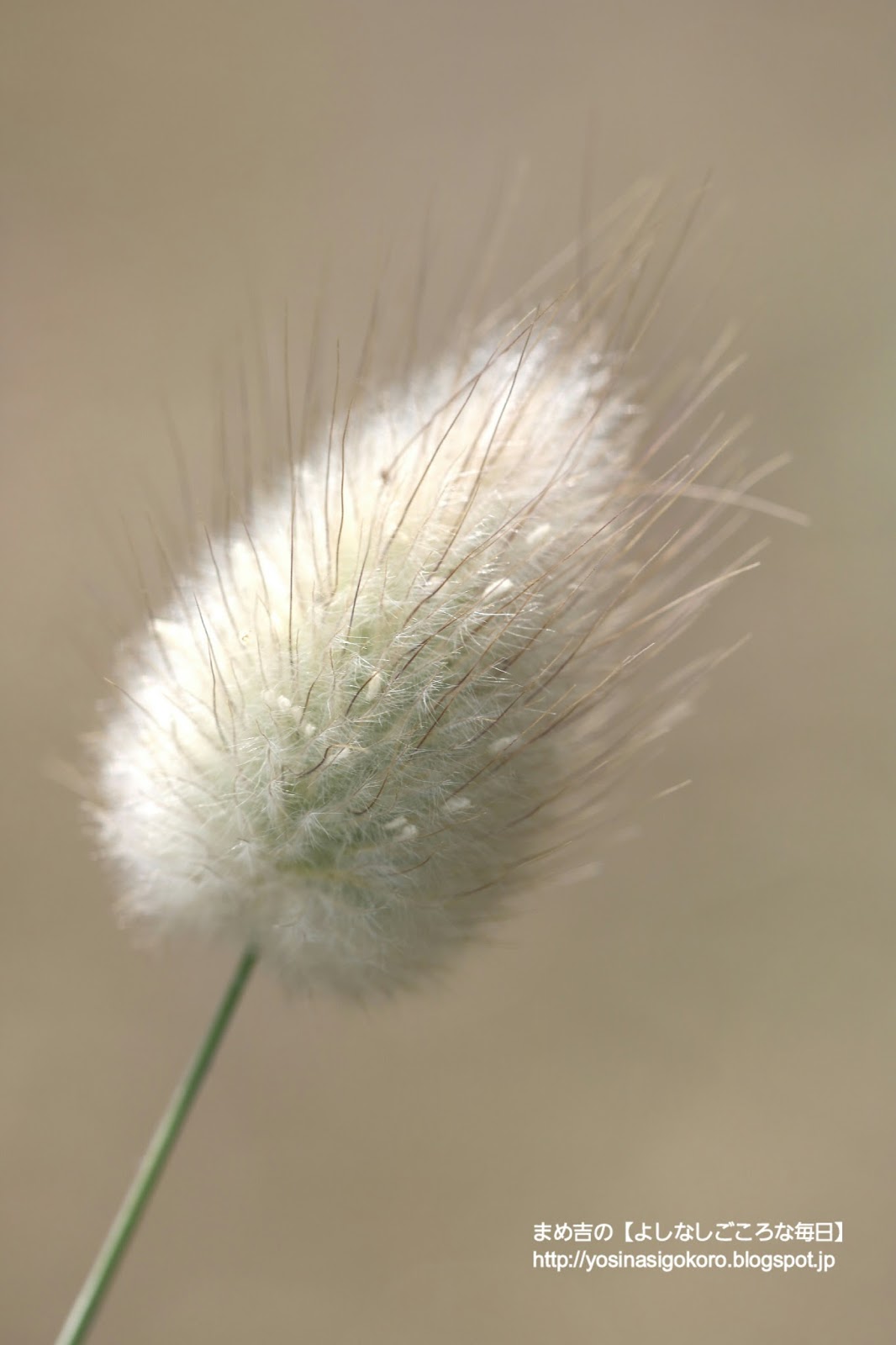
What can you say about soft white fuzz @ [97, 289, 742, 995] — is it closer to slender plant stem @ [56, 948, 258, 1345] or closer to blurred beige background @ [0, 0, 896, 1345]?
slender plant stem @ [56, 948, 258, 1345]

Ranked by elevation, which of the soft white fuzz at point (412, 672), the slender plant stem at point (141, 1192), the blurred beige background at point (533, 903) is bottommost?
the slender plant stem at point (141, 1192)

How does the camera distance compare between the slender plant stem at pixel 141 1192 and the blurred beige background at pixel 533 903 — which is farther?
the blurred beige background at pixel 533 903

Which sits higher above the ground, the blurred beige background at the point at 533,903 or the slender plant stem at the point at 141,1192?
the blurred beige background at the point at 533,903

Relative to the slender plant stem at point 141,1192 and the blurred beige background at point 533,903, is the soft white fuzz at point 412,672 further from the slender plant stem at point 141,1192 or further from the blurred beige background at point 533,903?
the blurred beige background at point 533,903

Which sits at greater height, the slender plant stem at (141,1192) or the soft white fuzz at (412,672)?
the soft white fuzz at (412,672)

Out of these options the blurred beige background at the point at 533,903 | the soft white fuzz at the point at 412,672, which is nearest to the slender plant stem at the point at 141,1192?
the soft white fuzz at the point at 412,672

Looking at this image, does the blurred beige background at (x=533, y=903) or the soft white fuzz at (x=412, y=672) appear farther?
the blurred beige background at (x=533, y=903)

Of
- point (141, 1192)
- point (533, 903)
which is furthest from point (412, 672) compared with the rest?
point (533, 903)
